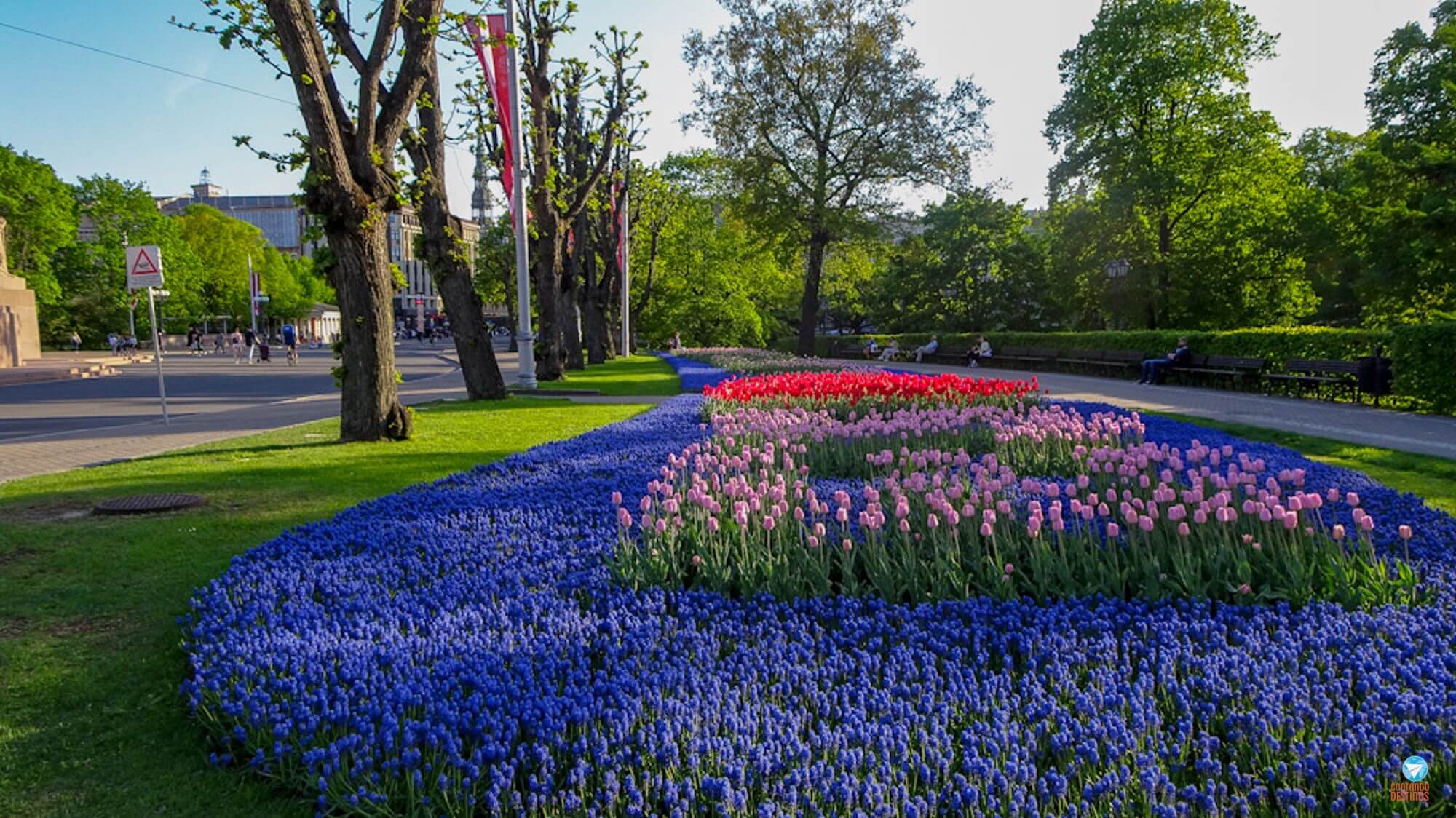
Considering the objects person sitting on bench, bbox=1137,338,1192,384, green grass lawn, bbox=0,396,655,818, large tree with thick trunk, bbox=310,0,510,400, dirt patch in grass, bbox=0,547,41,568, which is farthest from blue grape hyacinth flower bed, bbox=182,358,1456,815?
person sitting on bench, bbox=1137,338,1192,384

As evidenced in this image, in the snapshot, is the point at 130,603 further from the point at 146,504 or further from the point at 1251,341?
the point at 1251,341

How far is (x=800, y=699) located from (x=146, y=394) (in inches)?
952

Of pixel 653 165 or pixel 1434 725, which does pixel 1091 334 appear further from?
pixel 1434 725

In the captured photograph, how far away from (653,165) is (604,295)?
759 centimetres

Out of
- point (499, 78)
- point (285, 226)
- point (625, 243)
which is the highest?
point (285, 226)

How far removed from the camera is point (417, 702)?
306 centimetres

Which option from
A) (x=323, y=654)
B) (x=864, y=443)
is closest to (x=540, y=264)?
(x=864, y=443)

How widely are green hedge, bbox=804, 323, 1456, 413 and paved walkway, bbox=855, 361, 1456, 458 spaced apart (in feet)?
1.71

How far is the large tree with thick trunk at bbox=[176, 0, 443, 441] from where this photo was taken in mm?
9461

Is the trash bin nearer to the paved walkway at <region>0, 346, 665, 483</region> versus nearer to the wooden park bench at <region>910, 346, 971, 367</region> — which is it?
the paved walkway at <region>0, 346, 665, 483</region>

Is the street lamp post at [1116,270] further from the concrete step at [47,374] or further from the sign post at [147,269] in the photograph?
the concrete step at [47,374]

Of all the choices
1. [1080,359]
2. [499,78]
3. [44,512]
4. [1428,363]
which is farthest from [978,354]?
[44,512]

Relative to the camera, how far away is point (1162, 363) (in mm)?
21922

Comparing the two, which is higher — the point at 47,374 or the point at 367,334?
the point at 367,334
